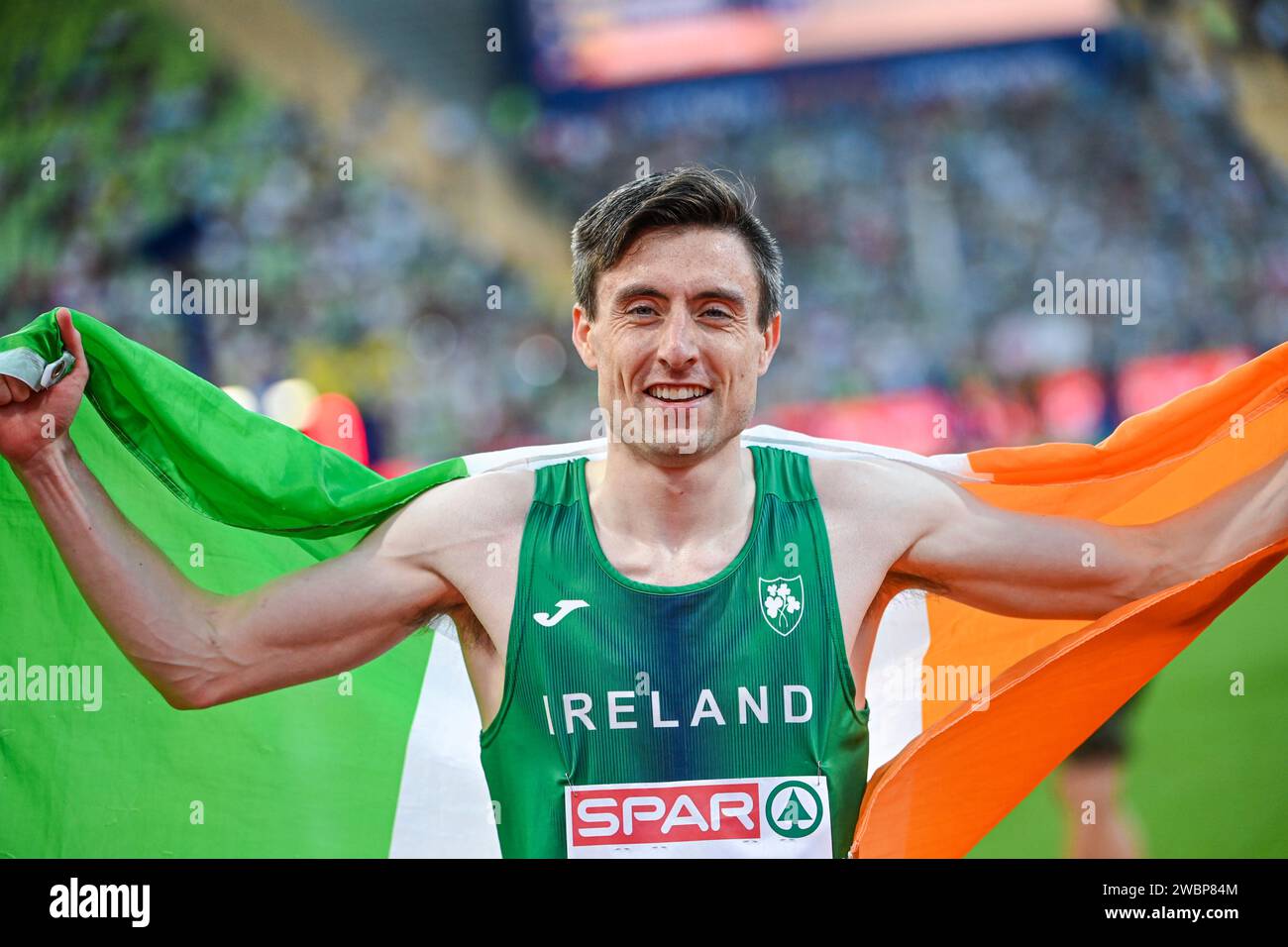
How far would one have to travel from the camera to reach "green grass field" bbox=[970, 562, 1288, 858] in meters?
3.31

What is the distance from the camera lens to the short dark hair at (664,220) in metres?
2.96

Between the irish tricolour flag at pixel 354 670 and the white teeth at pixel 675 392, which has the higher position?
the white teeth at pixel 675 392

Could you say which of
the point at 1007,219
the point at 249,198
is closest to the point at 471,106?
the point at 249,198

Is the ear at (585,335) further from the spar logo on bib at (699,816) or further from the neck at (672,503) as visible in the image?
the spar logo on bib at (699,816)

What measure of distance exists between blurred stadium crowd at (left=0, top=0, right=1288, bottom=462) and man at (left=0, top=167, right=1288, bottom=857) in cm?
409

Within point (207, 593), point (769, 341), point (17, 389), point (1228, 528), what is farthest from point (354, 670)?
point (1228, 528)

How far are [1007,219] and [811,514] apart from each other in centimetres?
522

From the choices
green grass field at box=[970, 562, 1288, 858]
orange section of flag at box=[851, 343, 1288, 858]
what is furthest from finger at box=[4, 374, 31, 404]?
green grass field at box=[970, 562, 1288, 858]

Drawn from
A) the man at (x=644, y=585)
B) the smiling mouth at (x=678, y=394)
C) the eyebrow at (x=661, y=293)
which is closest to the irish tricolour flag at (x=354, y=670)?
the man at (x=644, y=585)

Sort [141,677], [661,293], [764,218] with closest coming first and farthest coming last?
[661,293] → [141,677] → [764,218]

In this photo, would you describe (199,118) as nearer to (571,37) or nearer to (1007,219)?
(571,37)

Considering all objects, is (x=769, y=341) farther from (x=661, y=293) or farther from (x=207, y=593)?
(x=207, y=593)

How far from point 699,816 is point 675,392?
3.26ft

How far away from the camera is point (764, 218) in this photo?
782 cm
